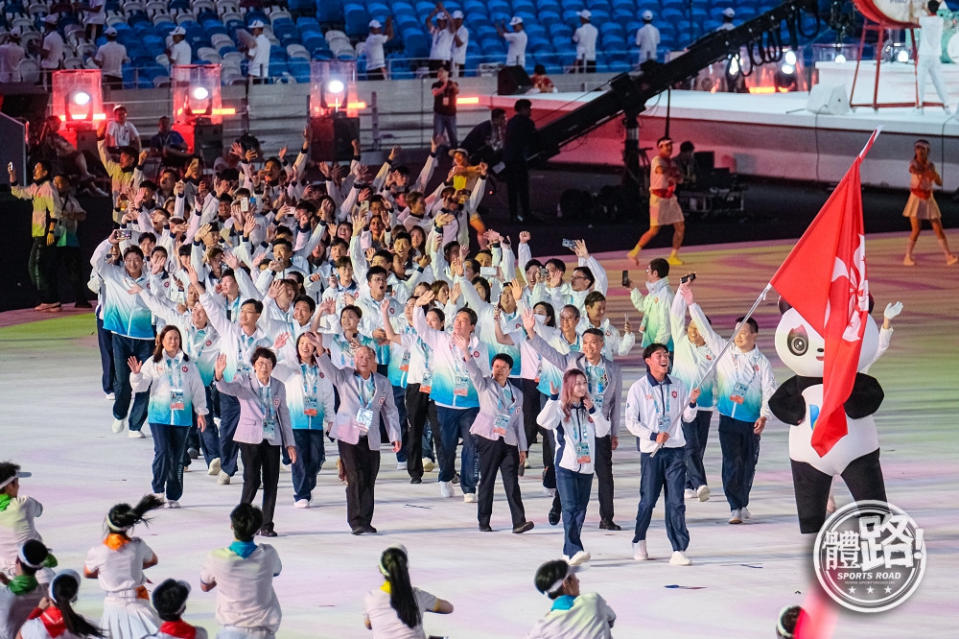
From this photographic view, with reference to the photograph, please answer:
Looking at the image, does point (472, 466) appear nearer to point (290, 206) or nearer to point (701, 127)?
point (290, 206)

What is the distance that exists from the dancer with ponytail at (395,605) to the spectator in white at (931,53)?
20.4 m

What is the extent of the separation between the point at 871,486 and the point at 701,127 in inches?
880

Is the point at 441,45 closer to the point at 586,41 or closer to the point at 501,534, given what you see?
the point at 586,41

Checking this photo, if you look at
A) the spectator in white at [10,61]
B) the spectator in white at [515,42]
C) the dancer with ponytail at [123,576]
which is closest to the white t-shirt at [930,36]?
the spectator in white at [515,42]

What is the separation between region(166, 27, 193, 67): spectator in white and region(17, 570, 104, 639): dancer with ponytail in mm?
23052

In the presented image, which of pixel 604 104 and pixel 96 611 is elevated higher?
pixel 604 104

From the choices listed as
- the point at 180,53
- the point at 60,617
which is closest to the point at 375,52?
the point at 180,53

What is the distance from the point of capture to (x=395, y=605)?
7508 millimetres

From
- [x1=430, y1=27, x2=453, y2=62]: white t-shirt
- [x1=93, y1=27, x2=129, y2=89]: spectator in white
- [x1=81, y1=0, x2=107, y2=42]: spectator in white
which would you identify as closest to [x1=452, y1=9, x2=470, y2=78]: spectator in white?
[x1=430, y1=27, x2=453, y2=62]: white t-shirt

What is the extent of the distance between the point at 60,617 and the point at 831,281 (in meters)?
4.37

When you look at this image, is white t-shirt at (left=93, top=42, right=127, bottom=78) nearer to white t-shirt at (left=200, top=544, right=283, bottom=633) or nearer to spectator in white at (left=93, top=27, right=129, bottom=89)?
spectator in white at (left=93, top=27, right=129, bottom=89)

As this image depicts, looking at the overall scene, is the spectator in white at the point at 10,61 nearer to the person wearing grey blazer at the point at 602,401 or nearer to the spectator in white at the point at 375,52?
the spectator in white at the point at 375,52

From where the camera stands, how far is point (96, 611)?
1002cm

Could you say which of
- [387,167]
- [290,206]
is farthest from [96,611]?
[387,167]
